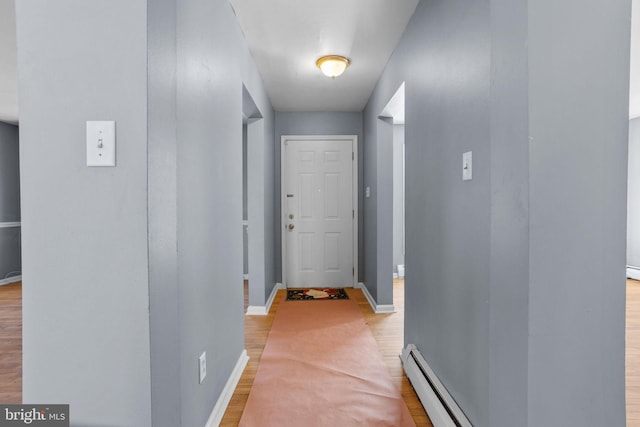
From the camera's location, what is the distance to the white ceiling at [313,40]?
2.17 meters

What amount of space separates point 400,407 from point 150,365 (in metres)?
1.46

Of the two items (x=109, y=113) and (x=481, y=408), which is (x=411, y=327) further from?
(x=109, y=113)

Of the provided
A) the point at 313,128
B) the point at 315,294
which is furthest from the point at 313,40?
the point at 315,294

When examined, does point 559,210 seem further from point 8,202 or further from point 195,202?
point 8,202

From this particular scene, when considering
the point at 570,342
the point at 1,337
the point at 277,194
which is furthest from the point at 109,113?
the point at 277,194

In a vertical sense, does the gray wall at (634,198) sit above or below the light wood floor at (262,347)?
above

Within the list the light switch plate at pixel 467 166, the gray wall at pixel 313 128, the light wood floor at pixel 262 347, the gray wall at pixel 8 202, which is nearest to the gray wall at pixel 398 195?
the gray wall at pixel 313 128

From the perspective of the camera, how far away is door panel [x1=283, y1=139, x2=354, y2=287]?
456 cm

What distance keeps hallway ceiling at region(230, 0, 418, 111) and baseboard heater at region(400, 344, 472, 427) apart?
2.19 m

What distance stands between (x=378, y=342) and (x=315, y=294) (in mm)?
Answer: 1563

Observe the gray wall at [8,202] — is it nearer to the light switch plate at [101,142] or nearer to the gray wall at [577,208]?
the light switch plate at [101,142]

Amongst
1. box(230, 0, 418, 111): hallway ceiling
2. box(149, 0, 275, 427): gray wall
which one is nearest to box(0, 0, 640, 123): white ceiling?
box(230, 0, 418, 111): hallway ceiling

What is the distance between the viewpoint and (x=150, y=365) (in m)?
0.92

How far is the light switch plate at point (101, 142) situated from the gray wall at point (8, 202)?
18.2ft
